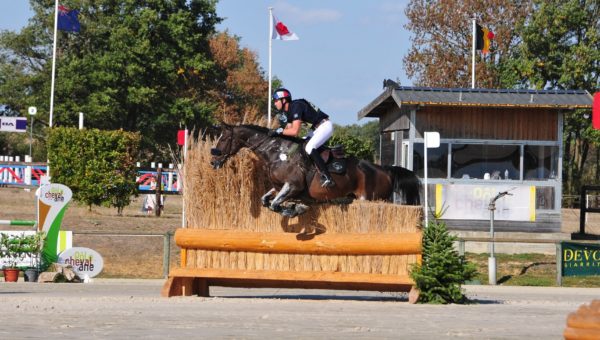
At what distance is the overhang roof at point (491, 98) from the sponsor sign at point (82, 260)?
8752 mm

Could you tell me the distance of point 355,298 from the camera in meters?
16.1

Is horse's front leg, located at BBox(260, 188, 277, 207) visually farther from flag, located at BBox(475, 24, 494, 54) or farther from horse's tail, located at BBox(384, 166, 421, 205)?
flag, located at BBox(475, 24, 494, 54)

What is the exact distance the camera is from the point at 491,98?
25812 millimetres

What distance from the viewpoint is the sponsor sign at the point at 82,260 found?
66.5 feet

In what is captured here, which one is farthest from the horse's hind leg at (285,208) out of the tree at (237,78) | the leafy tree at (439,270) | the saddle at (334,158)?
the tree at (237,78)

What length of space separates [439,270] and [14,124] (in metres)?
31.4

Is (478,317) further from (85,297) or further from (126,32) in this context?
(126,32)

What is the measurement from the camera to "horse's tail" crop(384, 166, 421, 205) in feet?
54.2

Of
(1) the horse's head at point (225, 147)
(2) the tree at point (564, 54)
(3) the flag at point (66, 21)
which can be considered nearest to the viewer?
(1) the horse's head at point (225, 147)

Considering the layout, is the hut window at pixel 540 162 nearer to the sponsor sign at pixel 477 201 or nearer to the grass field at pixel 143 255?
the sponsor sign at pixel 477 201

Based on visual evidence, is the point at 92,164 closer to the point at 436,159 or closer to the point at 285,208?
the point at 436,159

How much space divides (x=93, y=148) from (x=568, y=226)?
16.2 metres

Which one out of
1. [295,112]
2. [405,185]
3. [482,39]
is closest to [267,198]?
[295,112]

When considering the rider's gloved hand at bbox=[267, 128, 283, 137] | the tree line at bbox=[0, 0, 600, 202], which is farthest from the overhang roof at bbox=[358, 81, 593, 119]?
the tree line at bbox=[0, 0, 600, 202]
